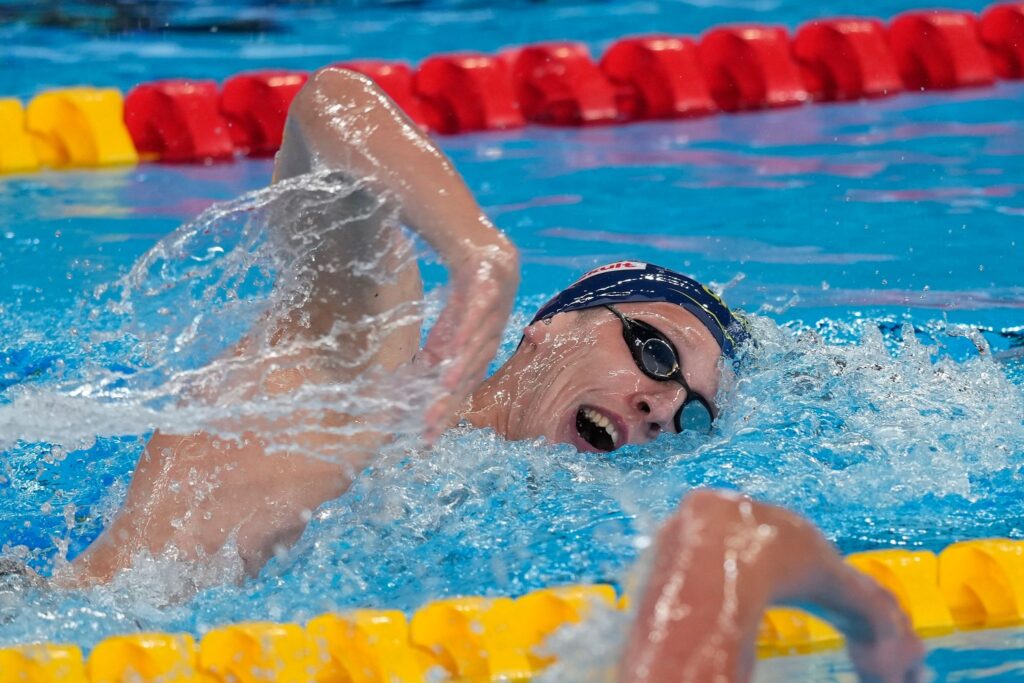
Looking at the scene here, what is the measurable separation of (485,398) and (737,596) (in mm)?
1380

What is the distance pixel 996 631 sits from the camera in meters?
2.02

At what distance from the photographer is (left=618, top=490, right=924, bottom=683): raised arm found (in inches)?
42.1

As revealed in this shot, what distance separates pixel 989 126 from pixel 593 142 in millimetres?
1423

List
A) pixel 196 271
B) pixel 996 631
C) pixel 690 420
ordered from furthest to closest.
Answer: pixel 690 420 < pixel 196 271 < pixel 996 631

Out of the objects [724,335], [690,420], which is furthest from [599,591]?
[724,335]

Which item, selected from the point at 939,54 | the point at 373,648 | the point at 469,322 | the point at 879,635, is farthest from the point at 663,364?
the point at 939,54

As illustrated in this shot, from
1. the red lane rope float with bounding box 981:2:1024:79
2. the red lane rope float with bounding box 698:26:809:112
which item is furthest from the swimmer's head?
the red lane rope float with bounding box 981:2:1024:79

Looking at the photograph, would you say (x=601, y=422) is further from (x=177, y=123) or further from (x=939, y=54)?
(x=939, y=54)

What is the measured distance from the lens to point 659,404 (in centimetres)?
236

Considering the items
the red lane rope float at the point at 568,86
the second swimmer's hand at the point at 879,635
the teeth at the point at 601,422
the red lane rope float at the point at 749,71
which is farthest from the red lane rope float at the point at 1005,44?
the second swimmer's hand at the point at 879,635

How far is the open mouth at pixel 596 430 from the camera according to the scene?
2.38 m

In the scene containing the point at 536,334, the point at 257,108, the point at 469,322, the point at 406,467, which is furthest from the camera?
the point at 257,108

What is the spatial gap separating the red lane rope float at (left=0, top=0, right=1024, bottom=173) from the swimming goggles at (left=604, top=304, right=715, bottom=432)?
2679mm

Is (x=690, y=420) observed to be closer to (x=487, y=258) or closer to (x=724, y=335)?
(x=724, y=335)
